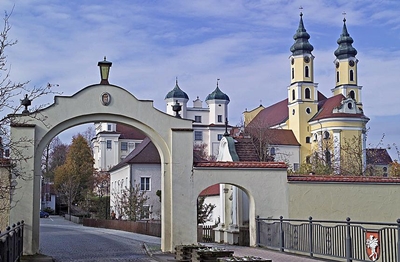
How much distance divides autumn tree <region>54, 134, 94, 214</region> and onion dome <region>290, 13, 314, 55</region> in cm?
3473

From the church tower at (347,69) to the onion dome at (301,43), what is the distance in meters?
6.61

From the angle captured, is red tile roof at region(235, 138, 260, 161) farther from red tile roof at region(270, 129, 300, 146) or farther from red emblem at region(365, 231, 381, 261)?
red tile roof at region(270, 129, 300, 146)

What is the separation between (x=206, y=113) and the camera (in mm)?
111000

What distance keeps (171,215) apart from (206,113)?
294 ft

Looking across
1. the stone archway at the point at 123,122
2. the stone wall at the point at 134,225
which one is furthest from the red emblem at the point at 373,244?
the stone wall at the point at 134,225

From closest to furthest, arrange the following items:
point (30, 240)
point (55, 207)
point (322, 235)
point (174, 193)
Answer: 1. point (322, 235)
2. point (30, 240)
3. point (174, 193)
4. point (55, 207)

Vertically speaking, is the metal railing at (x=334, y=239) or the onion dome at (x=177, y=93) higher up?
the onion dome at (x=177, y=93)

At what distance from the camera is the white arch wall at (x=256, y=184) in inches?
862

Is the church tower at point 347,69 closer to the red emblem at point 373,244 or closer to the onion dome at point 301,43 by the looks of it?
the onion dome at point 301,43

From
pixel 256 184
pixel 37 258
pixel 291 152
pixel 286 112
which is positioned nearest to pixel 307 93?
pixel 286 112

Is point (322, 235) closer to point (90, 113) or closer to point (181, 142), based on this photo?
point (181, 142)

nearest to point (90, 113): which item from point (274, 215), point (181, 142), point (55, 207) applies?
point (181, 142)

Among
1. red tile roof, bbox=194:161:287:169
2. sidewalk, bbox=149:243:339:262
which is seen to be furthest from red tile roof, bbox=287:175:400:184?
sidewalk, bbox=149:243:339:262

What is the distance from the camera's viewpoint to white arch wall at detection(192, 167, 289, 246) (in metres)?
21.9
